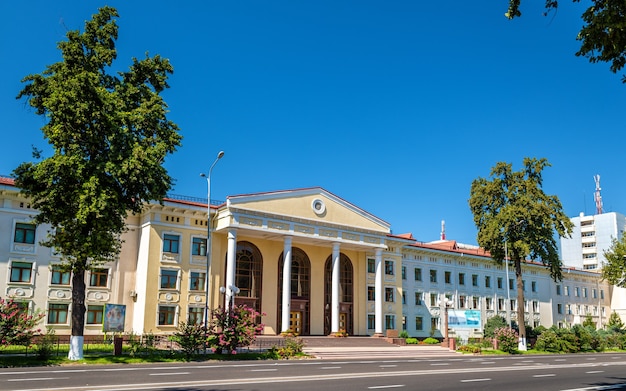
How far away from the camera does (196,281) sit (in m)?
40.6

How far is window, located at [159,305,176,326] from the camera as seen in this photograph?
38.6 metres

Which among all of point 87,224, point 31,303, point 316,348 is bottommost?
point 316,348

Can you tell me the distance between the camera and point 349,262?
49375 millimetres

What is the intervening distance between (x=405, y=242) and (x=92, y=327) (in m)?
28.5

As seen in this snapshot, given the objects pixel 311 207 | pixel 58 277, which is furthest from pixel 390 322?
pixel 58 277

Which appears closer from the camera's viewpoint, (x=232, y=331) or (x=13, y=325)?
(x=13, y=325)

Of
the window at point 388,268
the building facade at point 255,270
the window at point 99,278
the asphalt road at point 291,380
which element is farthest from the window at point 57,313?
the window at point 388,268

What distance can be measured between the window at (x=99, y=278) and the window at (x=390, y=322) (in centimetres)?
2452

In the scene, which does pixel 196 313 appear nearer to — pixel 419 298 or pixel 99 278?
pixel 99 278

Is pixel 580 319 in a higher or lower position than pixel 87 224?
lower

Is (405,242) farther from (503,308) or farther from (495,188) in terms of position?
(503,308)

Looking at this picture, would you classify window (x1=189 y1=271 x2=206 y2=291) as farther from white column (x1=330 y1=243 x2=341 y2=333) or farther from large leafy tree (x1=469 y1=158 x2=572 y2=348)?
large leafy tree (x1=469 y1=158 x2=572 y2=348)

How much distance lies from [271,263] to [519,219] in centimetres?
2195

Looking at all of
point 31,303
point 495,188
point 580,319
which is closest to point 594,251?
point 580,319
